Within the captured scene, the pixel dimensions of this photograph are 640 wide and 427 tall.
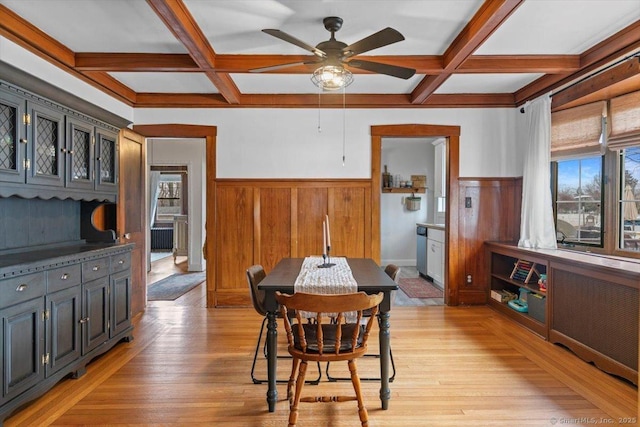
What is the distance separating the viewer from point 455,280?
461 cm

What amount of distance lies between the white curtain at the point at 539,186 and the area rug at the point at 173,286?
4.58 metres

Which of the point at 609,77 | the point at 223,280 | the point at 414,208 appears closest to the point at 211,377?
the point at 223,280

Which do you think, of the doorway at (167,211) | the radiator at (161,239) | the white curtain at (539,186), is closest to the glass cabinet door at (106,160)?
the white curtain at (539,186)

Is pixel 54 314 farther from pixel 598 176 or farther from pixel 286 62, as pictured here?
pixel 598 176

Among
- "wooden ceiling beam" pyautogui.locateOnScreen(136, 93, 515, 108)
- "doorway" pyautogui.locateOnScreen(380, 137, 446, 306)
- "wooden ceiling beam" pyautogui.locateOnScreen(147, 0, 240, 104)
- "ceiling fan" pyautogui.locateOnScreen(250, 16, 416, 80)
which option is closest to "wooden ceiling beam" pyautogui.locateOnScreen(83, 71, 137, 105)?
"wooden ceiling beam" pyautogui.locateOnScreen(136, 93, 515, 108)

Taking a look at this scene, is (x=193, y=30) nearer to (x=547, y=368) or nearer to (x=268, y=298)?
(x=268, y=298)

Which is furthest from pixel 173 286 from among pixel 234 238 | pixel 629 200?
pixel 629 200

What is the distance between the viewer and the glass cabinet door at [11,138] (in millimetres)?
2342

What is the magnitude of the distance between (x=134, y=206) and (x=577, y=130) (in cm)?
486

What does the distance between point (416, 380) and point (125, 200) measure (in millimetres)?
3387

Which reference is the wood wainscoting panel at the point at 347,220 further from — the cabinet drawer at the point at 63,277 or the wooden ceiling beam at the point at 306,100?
the cabinet drawer at the point at 63,277

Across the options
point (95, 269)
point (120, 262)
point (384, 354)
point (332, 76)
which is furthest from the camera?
point (120, 262)

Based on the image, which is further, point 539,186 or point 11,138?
point 539,186

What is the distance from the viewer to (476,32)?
268 centimetres
